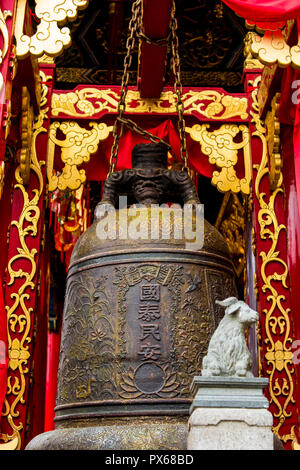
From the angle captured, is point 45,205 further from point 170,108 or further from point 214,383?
point 214,383

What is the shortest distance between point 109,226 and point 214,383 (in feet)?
3.15

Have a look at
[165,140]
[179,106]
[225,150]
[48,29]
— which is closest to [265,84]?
[225,150]

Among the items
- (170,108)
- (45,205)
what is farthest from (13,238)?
(170,108)

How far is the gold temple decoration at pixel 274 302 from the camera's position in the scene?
12.1 ft

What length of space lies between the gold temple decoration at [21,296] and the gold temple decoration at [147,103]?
0.56 ft

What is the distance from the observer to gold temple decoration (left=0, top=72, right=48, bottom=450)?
3629 millimetres

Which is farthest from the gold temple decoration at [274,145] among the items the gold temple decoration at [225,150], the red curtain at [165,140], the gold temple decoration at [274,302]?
the red curtain at [165,140]

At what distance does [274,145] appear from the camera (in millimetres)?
4082

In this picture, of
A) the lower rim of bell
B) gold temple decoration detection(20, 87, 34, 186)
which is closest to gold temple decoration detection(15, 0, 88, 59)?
gold temple decoration detection(20, 87, 34, 186)

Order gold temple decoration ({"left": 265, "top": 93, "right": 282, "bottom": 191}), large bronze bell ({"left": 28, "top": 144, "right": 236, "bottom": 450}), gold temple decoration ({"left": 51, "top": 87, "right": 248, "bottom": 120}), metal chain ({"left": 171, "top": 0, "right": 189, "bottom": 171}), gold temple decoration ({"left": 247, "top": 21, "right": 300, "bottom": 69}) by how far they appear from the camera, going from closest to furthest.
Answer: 1. large bronze bell ({"left": 28, "top": 144, "right": 236, "bottom": 450})
2. metal chain ({"left": 171, "top": 0, "right": 189, "bottom": 171})
3. gold temple decoration ({"left": 247, "top": 21, "right": 300, "bottom": 69})
4. gold temple decoration ({"left": 265, "top": 93, "right": 282, "bottom": 191})
5. gold temple decoration ({"left": 51, "top": 87, "right": 248, "bottom": 120})

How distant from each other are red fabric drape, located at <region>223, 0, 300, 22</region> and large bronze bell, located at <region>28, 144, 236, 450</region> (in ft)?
4.19

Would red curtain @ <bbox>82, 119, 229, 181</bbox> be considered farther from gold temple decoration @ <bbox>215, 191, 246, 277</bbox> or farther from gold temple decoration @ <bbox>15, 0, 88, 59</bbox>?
gold temple decoration @ <bbox>215, 191, 246, 277</bbox>

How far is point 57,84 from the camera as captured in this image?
711 centimetres

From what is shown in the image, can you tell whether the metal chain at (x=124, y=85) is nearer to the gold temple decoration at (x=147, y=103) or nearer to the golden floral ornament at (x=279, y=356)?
the gold temple decoration at (x=147, y=103)
